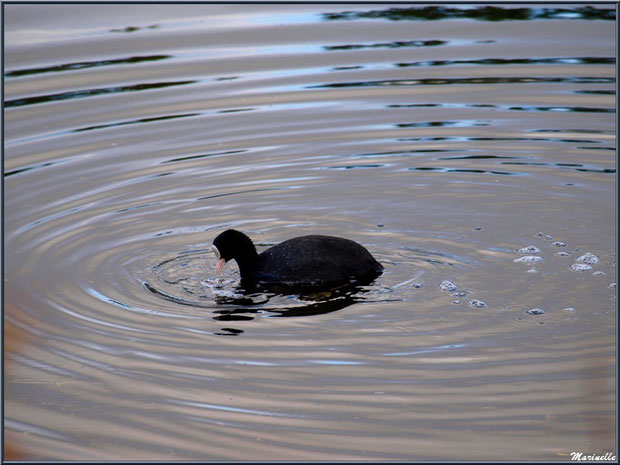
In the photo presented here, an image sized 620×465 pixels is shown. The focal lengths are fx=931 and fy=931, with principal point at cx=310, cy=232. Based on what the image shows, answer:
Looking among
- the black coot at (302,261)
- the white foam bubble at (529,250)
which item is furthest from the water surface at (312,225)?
the black coot at (302,261)

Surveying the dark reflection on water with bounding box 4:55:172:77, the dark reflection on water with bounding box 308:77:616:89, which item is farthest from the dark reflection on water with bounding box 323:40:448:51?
the dark reflection on water with bounding box 4:55:172:77

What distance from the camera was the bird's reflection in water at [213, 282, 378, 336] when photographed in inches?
322

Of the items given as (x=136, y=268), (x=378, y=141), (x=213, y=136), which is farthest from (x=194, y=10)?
(x=136, y=268)

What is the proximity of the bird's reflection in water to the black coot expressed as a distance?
5.6 inches

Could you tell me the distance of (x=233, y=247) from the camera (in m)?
9.04

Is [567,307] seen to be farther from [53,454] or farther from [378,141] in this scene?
[378,141]

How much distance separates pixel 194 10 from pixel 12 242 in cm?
1013

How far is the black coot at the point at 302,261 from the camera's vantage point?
8867 mm

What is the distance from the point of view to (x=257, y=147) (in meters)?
12.8

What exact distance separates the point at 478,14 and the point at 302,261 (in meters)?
10.8

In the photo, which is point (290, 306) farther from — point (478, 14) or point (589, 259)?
point (478, 14)

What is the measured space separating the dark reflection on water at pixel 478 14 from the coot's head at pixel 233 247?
400 inches

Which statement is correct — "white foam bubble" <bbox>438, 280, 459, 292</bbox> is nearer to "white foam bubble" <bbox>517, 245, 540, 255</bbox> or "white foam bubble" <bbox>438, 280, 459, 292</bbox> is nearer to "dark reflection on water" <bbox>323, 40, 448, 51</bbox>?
"white foam bubble" <bbox>517, 245, 540, 255</bbox>

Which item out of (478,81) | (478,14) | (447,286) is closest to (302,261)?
(447,286)
